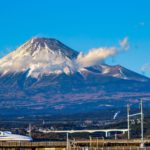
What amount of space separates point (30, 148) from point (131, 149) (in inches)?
682

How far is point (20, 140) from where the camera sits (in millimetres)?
94438

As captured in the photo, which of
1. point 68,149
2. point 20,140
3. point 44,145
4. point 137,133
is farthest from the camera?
point 137,133

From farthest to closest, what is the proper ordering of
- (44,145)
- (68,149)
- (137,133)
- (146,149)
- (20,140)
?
1. (137,133)
2. (20,140)
3. (44,145)
4. (68,149)
5. (146,149)

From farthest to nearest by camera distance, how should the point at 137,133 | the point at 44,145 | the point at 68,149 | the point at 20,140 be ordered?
the point at 137,133, the point at 20,140, the point at 44,145, the point at 68,149

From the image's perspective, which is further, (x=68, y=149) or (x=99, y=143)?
(x=99, y=143)

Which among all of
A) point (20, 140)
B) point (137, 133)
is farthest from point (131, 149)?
point (137, 133)

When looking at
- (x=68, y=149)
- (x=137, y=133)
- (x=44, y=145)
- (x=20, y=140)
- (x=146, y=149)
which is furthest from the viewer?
(x=137, y=133)

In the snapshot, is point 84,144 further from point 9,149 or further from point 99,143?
point 9,149

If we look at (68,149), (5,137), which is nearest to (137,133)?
(5,137)

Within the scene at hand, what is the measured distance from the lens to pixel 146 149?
7175cm

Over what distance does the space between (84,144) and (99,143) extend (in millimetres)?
2650

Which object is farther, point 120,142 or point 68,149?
point 120,142

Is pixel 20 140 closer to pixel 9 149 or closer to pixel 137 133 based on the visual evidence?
pixel 9 149

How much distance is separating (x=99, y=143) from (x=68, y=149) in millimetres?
11038
